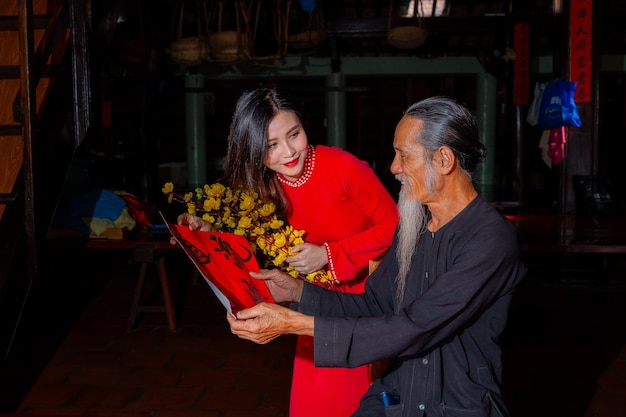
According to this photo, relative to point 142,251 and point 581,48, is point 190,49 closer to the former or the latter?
point 142,251

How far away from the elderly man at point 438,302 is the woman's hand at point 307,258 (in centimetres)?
58

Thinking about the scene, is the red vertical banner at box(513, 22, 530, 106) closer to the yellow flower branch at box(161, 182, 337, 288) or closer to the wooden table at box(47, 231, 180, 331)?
the wooden table at box(47, 231, 180, 331)

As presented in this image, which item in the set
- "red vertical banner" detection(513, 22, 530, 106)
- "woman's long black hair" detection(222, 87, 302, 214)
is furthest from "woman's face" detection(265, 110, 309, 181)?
"red vertical banner" detection(513, 22, 530, 106)

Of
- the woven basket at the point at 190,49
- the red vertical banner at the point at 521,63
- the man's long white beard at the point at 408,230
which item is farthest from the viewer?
the red vertical banner at the point at 521,63

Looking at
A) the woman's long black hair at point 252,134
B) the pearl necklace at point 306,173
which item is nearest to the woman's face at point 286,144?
the woman's long black hair at point 252,134

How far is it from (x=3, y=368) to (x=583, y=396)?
171 inches

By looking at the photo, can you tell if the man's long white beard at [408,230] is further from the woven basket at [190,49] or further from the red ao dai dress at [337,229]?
the woven basket at [190,49]

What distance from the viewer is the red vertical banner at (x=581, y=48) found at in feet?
25.5

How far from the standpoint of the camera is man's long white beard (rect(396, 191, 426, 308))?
2201 mm

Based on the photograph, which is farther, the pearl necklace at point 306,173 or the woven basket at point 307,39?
the woven basket at point 307,39

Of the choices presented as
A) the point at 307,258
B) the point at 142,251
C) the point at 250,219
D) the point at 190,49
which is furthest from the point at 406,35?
the point at 250,219

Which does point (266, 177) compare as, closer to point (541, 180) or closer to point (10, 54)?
point (10, 54)

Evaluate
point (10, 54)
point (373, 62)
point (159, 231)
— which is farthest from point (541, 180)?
point (10, 54)

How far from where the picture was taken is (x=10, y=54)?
466 cm
